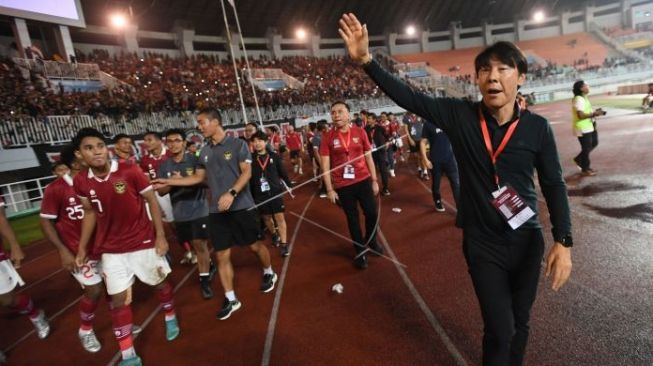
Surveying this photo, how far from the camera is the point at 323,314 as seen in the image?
3957mm

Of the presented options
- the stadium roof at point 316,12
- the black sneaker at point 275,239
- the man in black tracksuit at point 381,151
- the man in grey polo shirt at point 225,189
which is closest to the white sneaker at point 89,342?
the man in grey polo shirt at point 225,189

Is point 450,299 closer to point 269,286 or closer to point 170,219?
point 269,286

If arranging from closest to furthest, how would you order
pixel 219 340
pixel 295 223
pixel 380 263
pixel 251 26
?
pixel 219 340 → pixel 380 263 → pixel 295 223 → pixel 251 26

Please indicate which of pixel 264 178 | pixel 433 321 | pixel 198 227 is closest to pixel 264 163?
pixel 264 178

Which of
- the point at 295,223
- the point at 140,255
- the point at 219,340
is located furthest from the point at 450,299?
the point at 295,223

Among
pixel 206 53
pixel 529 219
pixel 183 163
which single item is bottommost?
pixel 529 219

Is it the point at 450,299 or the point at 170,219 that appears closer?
the point at 450,299

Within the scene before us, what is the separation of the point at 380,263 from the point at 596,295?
101 inches

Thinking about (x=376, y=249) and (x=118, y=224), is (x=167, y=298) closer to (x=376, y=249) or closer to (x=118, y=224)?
(x=118, y=224)

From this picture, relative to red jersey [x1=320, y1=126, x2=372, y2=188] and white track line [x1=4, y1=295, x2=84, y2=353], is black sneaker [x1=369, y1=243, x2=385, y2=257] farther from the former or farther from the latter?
white track line [x1=4, y1=295, x2=84, y2=353]

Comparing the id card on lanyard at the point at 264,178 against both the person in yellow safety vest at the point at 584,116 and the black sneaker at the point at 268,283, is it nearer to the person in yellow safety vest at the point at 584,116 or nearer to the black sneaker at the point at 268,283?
the black sneaker at the point at 268,283

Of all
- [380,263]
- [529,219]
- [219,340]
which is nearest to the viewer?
[529,219]

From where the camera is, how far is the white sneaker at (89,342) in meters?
3.90

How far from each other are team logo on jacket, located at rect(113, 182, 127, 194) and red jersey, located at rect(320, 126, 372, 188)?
2.61 m
